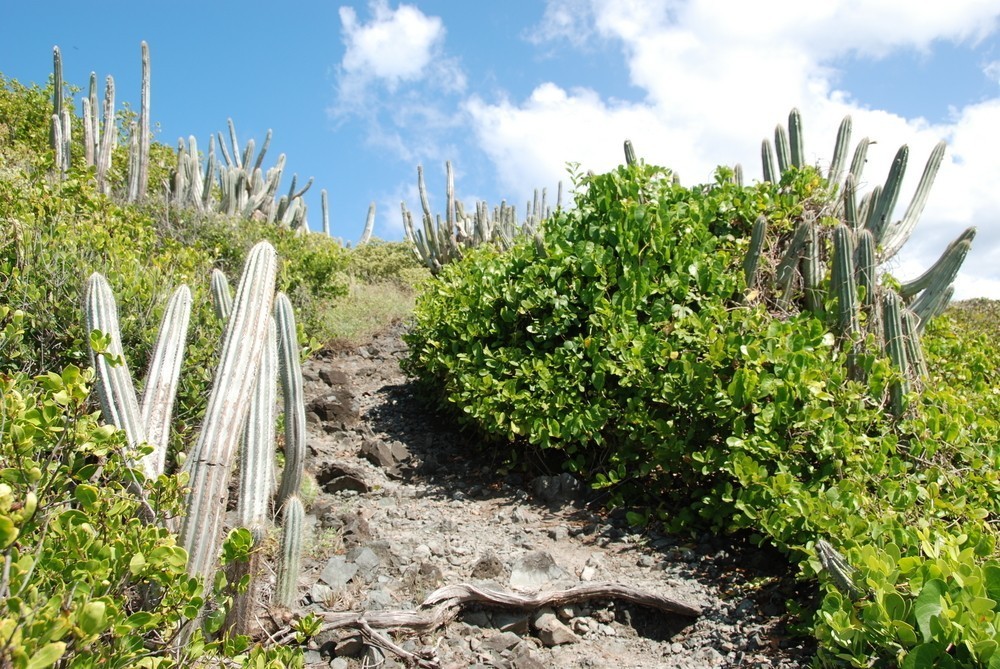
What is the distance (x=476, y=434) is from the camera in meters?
5.52

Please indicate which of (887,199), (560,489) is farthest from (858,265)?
(560,489)

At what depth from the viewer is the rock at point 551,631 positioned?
3.25 metres

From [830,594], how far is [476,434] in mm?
3541

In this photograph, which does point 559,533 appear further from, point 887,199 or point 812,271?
point 887,199

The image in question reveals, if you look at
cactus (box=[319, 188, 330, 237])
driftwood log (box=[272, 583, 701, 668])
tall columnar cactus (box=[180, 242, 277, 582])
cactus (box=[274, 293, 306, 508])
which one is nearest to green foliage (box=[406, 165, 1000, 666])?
driftwood log (box=[272, 583, 701, 668])

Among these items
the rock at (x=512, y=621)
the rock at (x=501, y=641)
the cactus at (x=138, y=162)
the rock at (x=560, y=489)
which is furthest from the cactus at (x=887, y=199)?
the cactus at (x=138, y=162)

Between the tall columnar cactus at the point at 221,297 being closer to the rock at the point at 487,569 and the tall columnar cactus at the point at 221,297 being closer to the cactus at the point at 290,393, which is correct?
the cactus at the point at 290,393

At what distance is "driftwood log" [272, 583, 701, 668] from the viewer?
2.91 meters

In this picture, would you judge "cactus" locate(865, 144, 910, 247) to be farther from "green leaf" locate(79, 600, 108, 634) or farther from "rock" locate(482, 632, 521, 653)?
"green leaf" locate(79, 600, 108, 634)

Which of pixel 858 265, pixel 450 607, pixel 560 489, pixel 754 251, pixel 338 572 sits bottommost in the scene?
pixel 450 607

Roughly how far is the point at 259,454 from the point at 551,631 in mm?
1584

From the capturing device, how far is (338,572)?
340cm

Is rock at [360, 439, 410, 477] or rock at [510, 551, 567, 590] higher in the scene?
rock at [360, 439, 410, 477]

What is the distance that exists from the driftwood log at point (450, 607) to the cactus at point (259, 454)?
1.66ft
